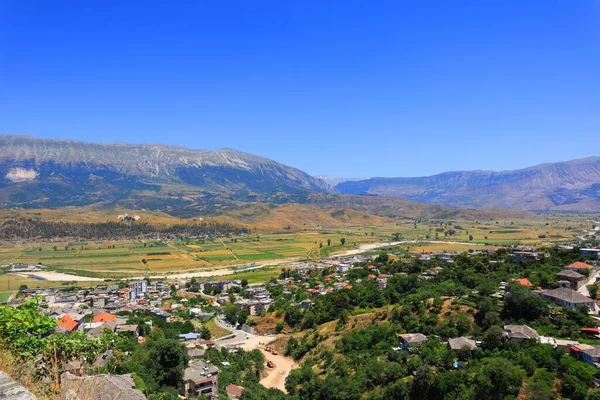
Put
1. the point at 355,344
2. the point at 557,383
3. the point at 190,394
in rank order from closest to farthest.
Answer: the point at 557,383 < the point at 190,394 < the point at 355,344

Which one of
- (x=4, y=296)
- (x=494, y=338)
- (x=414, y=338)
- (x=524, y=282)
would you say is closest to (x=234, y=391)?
(x=414, y=338)

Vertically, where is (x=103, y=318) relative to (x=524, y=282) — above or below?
below

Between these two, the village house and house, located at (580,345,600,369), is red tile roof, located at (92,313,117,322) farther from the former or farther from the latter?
the village house

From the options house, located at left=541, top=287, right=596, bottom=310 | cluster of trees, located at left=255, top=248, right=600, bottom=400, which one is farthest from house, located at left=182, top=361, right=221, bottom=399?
house, located at left=541, top=287, right=596, bottom=310

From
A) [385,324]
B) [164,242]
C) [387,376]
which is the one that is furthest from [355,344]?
[164,242]

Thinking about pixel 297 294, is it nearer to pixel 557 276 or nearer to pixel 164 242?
pixel 557 276

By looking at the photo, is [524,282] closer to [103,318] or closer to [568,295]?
[568,295]
